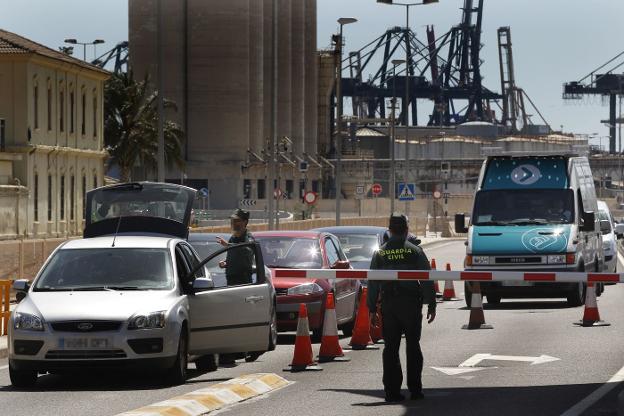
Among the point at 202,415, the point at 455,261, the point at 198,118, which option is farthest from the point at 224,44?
the point at 202,415

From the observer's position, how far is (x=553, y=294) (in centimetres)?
2852

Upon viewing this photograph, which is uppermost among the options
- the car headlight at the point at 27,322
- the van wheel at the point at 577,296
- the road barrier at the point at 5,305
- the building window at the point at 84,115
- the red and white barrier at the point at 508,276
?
the building window at the point at 84,115

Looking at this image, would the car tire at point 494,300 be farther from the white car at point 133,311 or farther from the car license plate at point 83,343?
the car license plate at point 83,343

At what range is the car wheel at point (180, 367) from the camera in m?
14.8

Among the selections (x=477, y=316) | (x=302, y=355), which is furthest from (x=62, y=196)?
(x=302, y=355)

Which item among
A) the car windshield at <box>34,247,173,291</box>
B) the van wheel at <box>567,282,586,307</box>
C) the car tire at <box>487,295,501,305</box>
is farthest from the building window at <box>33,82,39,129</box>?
the car windshield at <box>34,247,173,291</box>

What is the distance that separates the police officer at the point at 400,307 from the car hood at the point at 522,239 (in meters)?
14.3

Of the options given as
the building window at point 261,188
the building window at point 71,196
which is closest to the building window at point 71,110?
the building window at point 71,196

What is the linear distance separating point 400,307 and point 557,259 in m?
14.5

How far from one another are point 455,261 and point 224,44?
68839 millimetres

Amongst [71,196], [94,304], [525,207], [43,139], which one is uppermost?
[43,139]

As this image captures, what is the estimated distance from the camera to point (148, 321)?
1450 cm

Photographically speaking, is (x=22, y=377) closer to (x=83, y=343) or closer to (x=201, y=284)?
(x=83, y=343)

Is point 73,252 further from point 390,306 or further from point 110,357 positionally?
point 390,306
